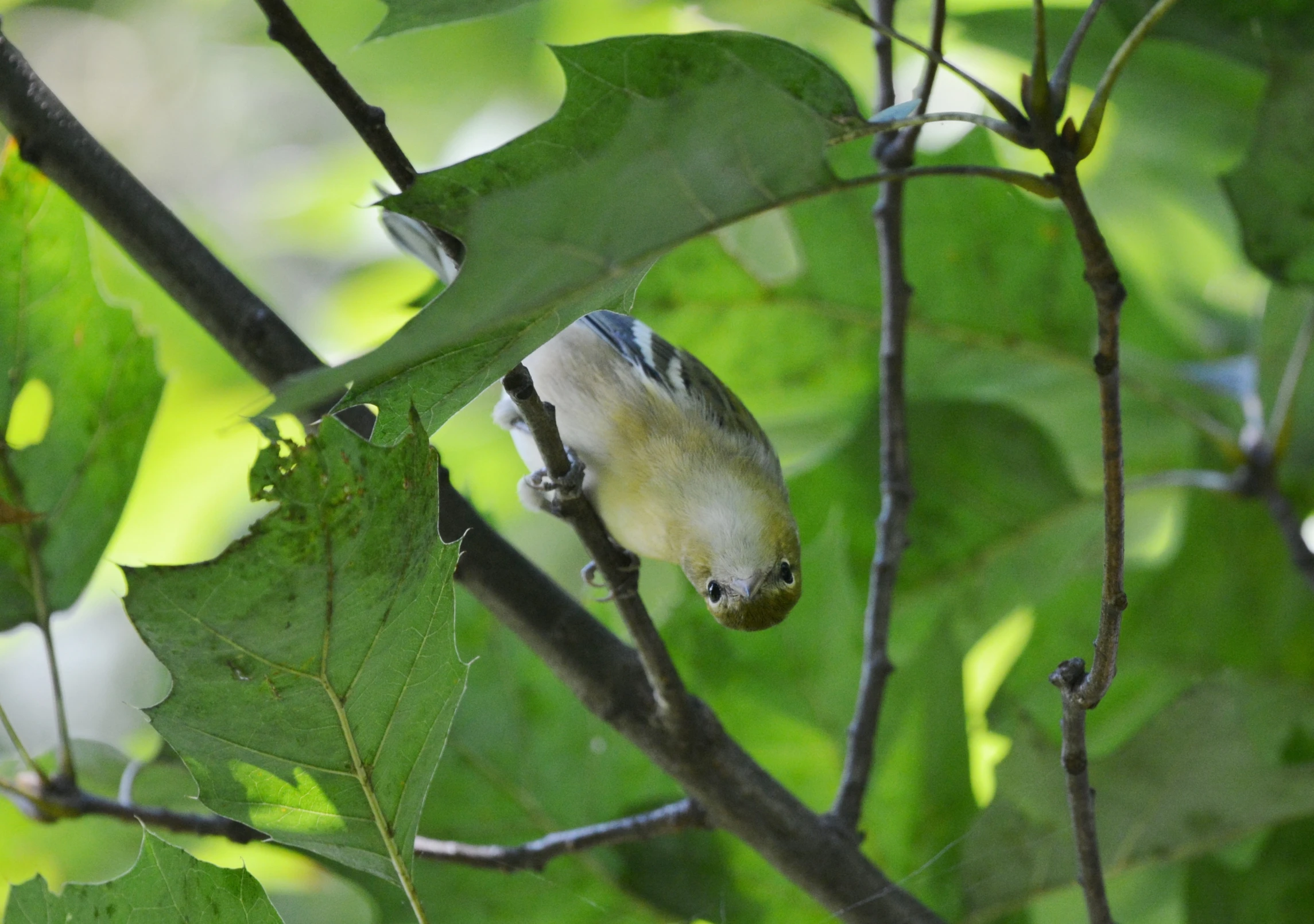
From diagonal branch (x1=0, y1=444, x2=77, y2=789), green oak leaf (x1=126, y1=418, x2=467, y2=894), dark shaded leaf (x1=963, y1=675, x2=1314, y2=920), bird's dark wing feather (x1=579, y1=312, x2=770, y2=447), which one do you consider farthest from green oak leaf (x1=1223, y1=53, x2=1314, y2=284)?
diagonal branch (x1=0, y1=444, x2=77, y2=789)

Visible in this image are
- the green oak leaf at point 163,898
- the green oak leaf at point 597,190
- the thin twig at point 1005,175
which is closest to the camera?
the green oak leaf at point 597,190

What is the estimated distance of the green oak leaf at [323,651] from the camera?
26.6 inches

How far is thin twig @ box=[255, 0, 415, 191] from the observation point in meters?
0.70

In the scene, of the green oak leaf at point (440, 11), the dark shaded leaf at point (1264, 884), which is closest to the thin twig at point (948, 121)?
the green oak leaf at point (440, 11)

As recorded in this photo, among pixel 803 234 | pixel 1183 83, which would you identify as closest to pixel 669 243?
pixel 803 234

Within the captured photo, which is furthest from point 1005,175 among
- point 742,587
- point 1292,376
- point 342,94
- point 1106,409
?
point 1292,376

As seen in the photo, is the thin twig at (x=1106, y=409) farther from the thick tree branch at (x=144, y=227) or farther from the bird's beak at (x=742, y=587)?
the thick tree branch at (x=144, y=227)

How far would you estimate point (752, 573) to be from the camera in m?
1.29

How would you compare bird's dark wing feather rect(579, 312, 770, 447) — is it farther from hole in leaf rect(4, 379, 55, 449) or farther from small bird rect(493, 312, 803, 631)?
hole in leaf rect(4, 379, 55, 449)

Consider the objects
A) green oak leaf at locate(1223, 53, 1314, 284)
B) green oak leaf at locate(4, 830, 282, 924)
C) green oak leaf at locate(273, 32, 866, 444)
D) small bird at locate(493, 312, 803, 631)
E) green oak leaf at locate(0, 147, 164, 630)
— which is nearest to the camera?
green oak leaf at locate(273, 32, 866, 444)

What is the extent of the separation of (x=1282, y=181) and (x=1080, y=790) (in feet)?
2.46

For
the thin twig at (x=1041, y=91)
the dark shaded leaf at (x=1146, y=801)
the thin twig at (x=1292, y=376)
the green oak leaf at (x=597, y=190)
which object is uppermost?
the green oak leaf at (x=597, y=190)

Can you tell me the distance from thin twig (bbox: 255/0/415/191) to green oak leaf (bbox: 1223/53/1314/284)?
94 cm

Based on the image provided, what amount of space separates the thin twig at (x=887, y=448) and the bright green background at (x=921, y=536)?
0.42 feet
